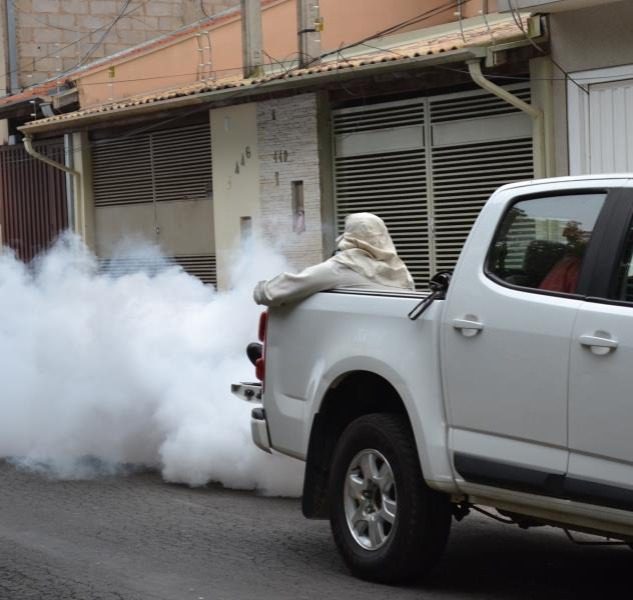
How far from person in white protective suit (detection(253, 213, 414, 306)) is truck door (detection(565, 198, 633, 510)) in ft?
7.02

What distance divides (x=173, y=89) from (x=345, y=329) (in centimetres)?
1757

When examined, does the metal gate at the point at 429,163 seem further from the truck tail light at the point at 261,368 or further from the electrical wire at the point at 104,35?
the electrical wire at the point at 104,35

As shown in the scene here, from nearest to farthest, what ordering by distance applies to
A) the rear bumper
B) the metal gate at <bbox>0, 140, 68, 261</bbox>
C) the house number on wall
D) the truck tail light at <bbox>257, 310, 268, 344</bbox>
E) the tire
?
1. the tire
2. the rear bumper
3. the truck tail light at <bbox>257, 310, 268, 344</bbox>
4. the house number on wall
5. the metal gate at <bbox>0, 140, 68, 261</bbox>

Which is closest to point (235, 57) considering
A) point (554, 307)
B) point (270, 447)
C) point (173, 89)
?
point (173, 89)

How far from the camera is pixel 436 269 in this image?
58.7ft

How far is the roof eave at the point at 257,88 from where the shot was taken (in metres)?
16.0

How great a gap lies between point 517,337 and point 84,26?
25.2 m

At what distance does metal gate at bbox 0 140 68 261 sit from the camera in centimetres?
2642

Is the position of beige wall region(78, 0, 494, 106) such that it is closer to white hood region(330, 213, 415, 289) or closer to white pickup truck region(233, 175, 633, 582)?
white hood region(330, 213, 415, 289)

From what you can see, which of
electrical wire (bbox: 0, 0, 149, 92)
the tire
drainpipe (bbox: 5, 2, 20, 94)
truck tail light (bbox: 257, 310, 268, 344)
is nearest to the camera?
the tire

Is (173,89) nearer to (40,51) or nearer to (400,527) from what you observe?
(40,51)

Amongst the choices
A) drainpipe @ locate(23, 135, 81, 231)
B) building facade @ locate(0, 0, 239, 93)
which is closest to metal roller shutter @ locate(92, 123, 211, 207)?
drainpipe @ locate(23, 135, 81, 231)

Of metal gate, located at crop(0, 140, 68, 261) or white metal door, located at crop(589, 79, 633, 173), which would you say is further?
metal gate, located at crop(0, 140, 68, 261)

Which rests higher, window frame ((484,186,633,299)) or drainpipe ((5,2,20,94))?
drainpipe ((5,2,20,94))
